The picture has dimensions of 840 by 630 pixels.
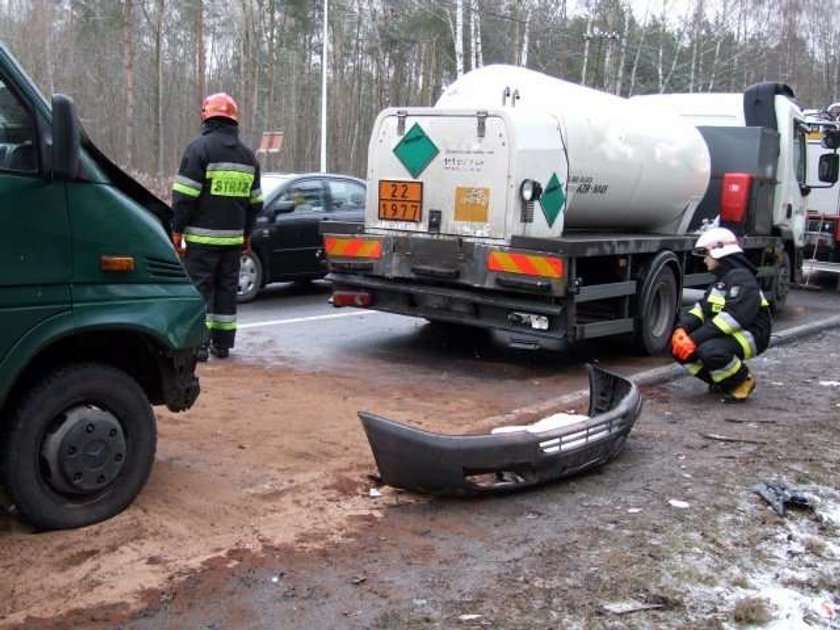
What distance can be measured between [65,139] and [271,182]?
8175 mm

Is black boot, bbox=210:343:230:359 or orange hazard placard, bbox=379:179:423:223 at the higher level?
orange hazard placard, bbox=379:179:423:223

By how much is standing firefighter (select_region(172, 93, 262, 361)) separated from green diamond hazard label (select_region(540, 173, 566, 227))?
244 centimetres

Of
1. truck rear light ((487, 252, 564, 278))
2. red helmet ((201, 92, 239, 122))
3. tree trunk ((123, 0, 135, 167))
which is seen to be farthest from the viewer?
tree trunk ((123, 0, 135, 167))

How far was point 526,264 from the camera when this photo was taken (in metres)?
7.59

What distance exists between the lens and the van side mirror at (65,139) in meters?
3.64

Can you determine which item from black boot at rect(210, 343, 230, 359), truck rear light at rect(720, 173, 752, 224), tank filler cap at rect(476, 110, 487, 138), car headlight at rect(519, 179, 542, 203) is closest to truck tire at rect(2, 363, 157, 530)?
black boot at rect(210, 343, 230, 359)

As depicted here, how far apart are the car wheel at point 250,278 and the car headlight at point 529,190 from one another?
4.59m

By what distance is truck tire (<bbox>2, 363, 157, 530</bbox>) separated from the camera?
3.83 meters

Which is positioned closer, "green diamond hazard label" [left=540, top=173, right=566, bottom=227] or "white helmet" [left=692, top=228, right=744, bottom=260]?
"white helmet" [left=692, top=228, right=744, bottom=260]

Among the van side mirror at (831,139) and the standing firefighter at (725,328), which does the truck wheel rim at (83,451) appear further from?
the van side mirror at (831,139)

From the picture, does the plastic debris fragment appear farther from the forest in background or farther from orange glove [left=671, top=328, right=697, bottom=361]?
the forest in background

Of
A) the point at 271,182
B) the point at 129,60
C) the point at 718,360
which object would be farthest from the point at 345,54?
the point at 718,360

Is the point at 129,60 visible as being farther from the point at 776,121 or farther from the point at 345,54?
the point at 776,121

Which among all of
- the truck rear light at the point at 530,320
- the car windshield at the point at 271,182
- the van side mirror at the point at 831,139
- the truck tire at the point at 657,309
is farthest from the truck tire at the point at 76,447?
the van side mirror at the point at 831,139
